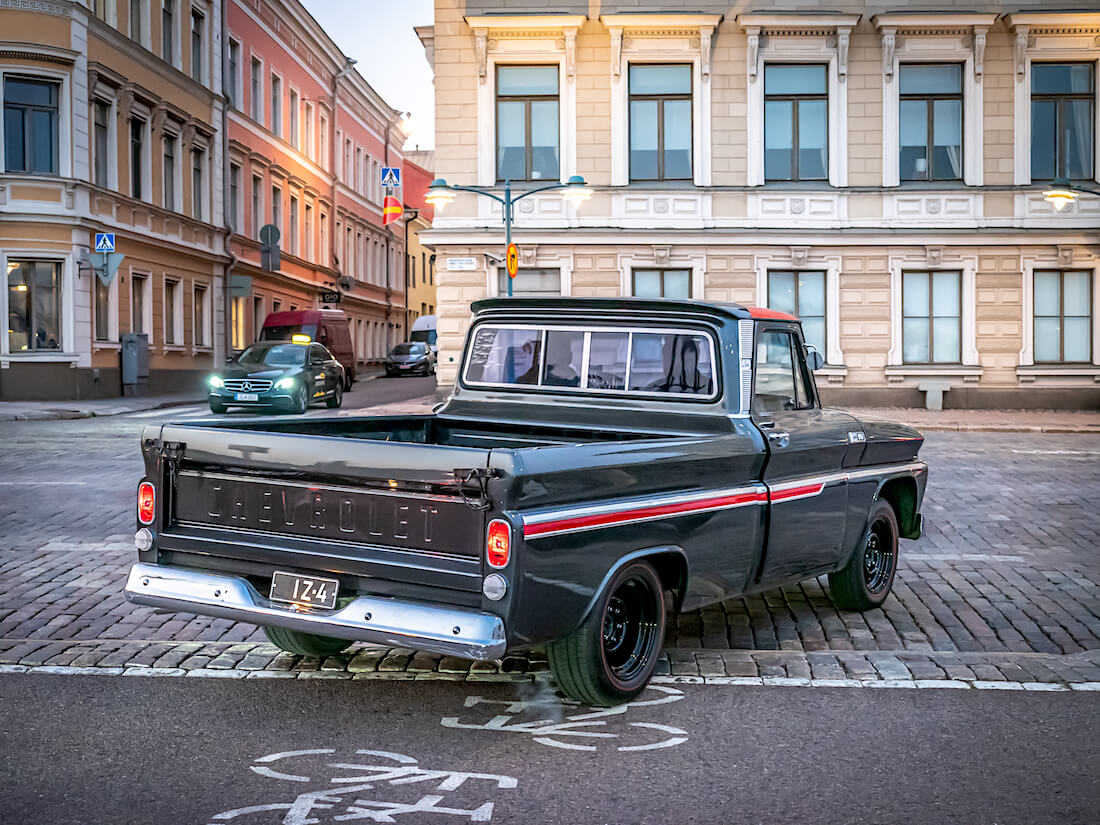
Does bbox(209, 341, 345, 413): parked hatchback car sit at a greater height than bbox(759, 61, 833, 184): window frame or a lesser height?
lesser

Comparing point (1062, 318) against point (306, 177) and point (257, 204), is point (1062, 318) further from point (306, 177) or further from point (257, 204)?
point (306, 177)

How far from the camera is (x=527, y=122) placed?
29.6 meters

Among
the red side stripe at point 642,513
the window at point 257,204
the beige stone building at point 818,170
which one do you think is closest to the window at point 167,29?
the window at point 257,204

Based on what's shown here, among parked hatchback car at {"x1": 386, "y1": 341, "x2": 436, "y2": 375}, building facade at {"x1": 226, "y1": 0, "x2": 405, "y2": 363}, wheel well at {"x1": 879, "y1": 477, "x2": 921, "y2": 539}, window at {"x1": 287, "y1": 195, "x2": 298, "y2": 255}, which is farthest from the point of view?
parked hatchback car at {"x1": 386, "y1": 341, "x2": 436, "y2": 375}

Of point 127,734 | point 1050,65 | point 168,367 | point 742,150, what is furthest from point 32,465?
point 1050,65

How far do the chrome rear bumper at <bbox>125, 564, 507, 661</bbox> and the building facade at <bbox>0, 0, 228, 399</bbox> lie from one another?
2549 cm

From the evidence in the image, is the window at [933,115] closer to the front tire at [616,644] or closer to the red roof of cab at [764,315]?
the red roof of cab at [764,315]

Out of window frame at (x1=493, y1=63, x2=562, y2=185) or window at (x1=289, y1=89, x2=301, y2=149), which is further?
window at (x1=289, y1=89, x2=301, y2=149)

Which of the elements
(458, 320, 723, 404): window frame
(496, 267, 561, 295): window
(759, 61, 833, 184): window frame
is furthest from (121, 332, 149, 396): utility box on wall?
(458, 320, 723, 404): window frame

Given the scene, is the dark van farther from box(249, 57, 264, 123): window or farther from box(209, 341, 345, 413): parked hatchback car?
box(249, 57, 264, 123): window

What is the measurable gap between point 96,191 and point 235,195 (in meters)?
12.3

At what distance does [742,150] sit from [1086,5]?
8248 millimetres

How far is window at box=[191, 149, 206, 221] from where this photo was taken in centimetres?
3916

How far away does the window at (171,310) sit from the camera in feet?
121
